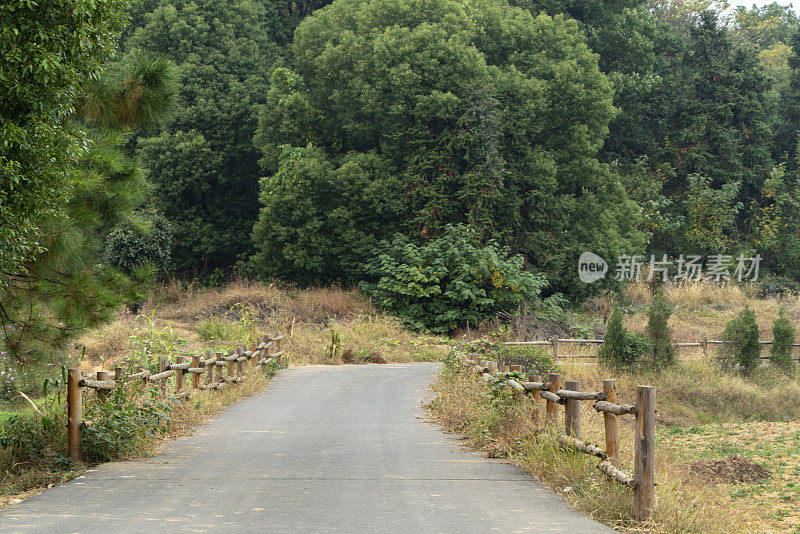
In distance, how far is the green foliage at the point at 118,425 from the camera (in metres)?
9.30

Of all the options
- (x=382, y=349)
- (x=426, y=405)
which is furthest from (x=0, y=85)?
(x=382, y=349)

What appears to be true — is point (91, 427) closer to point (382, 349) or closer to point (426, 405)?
point (426, 405)

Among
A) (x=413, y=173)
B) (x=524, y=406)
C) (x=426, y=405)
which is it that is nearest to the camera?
(x=524, y=406)

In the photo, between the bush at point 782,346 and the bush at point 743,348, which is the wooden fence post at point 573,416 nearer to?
the bush at point 743,348

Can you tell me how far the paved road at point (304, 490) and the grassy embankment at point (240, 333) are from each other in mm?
1645

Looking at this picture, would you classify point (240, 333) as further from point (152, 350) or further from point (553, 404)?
point (553, 404)

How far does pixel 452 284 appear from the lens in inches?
1158

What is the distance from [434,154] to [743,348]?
13326mm

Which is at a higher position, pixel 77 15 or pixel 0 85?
pixel 77 15

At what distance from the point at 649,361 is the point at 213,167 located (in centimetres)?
2092

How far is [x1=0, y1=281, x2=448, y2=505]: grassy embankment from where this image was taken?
15.3 meters

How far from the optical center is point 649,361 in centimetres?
2356

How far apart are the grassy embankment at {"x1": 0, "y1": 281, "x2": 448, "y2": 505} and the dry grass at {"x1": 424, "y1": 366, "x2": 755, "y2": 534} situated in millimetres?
4325

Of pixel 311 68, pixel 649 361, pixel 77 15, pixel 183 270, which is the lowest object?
pixel 649 361
